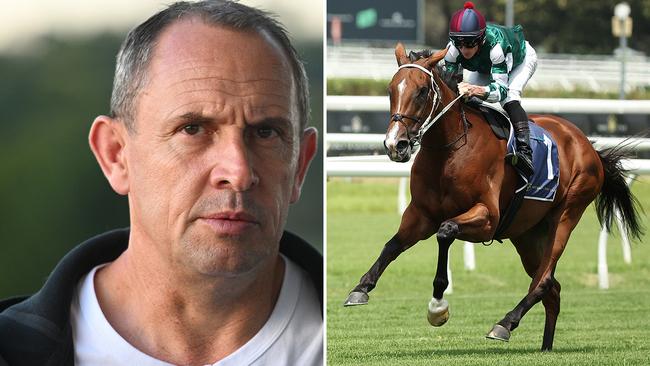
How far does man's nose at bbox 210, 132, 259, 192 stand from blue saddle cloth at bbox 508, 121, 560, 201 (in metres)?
2.34

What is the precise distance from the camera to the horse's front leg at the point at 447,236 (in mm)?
4656

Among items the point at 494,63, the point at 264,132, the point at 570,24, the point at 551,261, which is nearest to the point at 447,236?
the point at 494,63

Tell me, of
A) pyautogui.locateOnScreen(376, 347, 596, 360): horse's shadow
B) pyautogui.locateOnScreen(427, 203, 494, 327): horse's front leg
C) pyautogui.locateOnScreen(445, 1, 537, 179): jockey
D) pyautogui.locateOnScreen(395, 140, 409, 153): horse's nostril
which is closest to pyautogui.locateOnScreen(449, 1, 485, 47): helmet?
pyautogui.locateOnScreen(445, 1, 537, 179): jockey

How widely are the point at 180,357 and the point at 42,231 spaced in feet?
1.38

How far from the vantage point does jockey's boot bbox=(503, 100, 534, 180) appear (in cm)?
496

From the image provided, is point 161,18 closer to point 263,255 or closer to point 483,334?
point 263,255

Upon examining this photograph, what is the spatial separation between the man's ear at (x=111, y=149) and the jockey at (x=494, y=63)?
6.00 feet

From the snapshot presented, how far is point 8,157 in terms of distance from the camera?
9.87 feet

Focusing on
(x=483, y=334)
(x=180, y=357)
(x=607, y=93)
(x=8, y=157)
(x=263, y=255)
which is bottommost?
(x=607, y=93)

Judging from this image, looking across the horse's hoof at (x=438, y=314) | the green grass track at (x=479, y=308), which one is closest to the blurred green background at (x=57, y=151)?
the horse's hoof at (x=438, y=314)

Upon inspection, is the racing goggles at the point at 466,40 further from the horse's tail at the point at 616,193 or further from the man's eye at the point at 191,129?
the man's eye at the point at 191,129

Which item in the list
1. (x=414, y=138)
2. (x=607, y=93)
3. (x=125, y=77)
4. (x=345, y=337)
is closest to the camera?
(x=125, y=77)

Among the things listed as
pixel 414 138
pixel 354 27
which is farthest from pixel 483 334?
pixel 354 27

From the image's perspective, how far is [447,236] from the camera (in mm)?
4660
